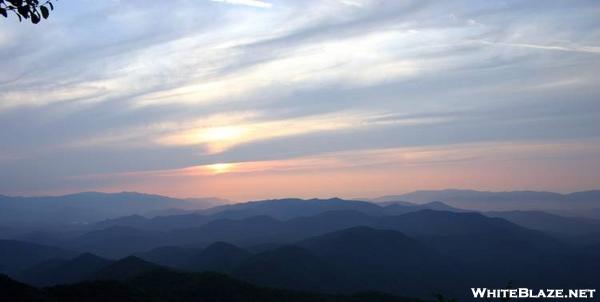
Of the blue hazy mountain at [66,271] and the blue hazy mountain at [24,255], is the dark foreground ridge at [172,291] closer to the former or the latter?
the blue hazy mountain at [66,271]

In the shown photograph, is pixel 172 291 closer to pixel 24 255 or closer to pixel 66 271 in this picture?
pixel 66 271

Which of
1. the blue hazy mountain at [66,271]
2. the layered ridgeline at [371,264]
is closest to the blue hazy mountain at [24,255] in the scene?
the layered ridgeline at [371,264]

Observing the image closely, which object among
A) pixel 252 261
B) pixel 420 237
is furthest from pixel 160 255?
pixel 420 237

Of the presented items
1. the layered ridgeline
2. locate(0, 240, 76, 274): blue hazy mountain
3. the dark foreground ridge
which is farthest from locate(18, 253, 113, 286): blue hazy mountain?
the dark foreground ridge

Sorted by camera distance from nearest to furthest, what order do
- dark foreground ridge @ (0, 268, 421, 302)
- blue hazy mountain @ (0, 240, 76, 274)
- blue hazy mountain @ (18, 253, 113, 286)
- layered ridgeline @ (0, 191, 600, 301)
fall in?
dark foreground ridge @ (0, 268, 421, 302), layered ridgeline @ (0, 191, 600, 301), blue hazy mountain @ (18, 253, 113, 286), blue hazy mountain @ (0, 240, 76, 274)

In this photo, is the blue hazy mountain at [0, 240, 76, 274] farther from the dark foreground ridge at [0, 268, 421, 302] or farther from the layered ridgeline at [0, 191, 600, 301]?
the dark foreground ridge at [0, 268, 421, 302]

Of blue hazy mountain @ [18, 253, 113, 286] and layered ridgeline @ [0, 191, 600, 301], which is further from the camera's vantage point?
blue hazy mountain @ [18, 253, 113, 286]

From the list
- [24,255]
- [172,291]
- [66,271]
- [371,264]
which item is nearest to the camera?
[172,291]

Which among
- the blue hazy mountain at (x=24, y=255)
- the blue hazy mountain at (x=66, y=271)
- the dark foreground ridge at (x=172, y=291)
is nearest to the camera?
the dark foreground ridge at (x=172, y=291)

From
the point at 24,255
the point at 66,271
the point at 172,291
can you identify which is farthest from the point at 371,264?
the point at 24,255

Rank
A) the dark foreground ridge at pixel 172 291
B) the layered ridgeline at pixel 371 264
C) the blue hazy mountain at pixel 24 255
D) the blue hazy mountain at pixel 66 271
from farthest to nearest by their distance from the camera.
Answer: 1. the blue hazy mountain at pixel 24 255
2. the blue hazy mountain at pixel 66 271
3. the layered ridgeline at pixel 371 264
4. the dark foreground ridge at pixel 172 291

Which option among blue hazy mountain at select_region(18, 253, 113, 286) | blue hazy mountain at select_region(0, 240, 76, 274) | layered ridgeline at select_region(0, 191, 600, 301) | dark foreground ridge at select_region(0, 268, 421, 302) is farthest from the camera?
blue hazy mountain at select_region(0, 240, 76, 274)

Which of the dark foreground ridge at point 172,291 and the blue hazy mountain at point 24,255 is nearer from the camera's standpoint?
the dark foreground ridge at point 172,291
